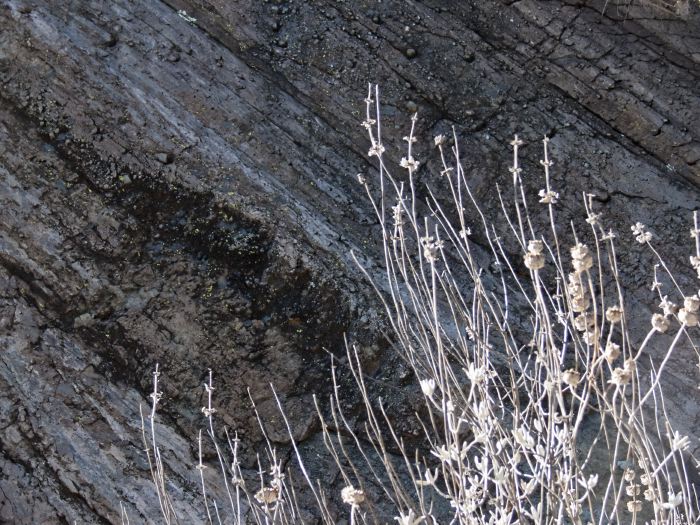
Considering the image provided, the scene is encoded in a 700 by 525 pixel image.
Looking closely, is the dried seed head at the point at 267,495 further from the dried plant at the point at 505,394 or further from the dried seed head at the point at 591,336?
the dried seed head at the point at 591,336

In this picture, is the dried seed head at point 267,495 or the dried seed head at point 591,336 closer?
the dried seed head at point 591,336

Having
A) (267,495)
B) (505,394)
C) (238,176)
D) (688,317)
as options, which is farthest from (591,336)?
(238,176)

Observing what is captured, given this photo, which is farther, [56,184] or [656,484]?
[56,184]

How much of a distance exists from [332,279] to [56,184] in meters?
1.47

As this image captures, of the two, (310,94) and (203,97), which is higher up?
(310,94)

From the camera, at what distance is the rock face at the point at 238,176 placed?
386cm

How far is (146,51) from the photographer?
4.21 m

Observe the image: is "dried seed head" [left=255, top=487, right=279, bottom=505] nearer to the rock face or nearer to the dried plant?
the dried plant

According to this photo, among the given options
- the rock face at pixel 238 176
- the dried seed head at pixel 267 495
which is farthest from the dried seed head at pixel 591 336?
the rock face at pixel 238 176

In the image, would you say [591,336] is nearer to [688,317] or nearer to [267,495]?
[688,317]

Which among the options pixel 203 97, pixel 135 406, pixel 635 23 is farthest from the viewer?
pixel 635 23

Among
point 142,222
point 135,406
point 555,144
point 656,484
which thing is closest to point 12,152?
point 142,222

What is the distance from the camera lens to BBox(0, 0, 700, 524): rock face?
3.86 metres

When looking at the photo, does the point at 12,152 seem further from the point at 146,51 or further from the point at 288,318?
the point at 288,318
